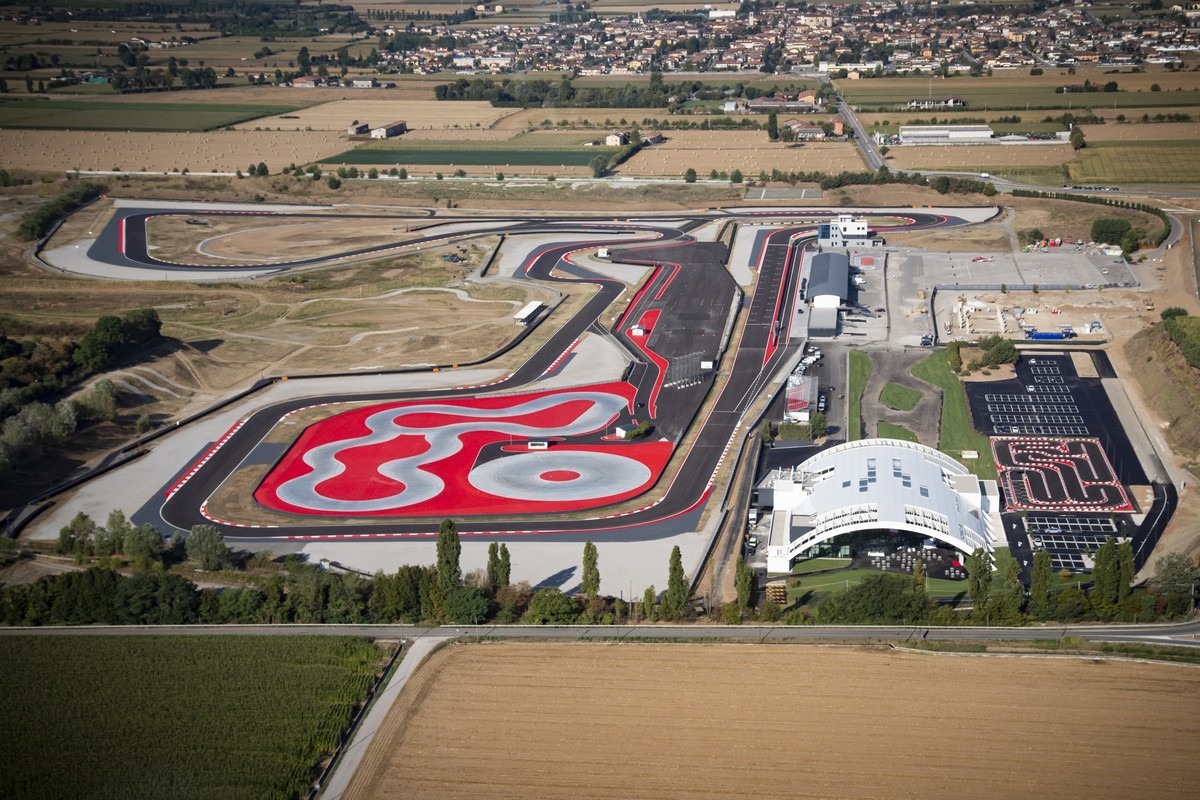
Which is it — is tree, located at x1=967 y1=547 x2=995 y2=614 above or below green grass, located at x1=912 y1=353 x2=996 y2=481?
below

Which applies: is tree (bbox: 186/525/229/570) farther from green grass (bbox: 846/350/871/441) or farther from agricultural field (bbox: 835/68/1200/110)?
agricultural field (bbox: 835/68/1200/110)

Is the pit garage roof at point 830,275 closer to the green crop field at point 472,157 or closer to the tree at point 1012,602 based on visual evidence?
the tree at point 1012,602

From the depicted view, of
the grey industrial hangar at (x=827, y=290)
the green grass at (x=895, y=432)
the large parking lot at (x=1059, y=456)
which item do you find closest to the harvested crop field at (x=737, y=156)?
the grey industrial hangar at (x=827, y=290)

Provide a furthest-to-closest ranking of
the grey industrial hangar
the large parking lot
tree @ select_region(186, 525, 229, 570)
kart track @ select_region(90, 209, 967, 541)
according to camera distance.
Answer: the grey industrial hangar < kart track @ select_region(90, 209, 967, 541) < the large parking lot < tree @ select_region(186, 525, 229, 570)

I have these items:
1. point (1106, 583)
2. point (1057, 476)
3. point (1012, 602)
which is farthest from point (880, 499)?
point (1057, 476)

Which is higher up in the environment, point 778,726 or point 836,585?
point 836,585

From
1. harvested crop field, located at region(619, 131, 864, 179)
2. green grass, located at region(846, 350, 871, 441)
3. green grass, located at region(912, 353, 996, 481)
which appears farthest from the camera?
harvested crop field, located at region(619, 131, 864, 179)

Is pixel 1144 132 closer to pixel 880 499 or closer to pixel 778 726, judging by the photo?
pixel 880 499

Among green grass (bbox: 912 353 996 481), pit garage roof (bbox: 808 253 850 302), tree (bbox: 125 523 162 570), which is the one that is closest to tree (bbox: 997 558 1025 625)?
green grass (bbox: 912 353 996 481)
